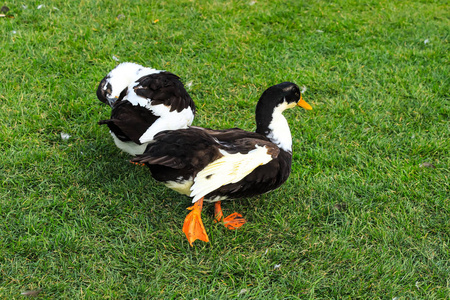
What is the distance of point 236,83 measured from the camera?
4.71 metres

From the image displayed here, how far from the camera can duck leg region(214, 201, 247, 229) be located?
124 inches

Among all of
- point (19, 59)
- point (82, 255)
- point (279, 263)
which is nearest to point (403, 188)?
point (279, 263)

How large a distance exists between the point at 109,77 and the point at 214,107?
110 centimetres

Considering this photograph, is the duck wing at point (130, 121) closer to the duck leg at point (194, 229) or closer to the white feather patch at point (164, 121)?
the white feather patch at point (164, 121)

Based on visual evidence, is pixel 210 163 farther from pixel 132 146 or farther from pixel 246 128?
pixel 246 128

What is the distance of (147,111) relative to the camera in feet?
10.3

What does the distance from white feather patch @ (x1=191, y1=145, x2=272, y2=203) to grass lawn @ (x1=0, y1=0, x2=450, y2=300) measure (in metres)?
0.52

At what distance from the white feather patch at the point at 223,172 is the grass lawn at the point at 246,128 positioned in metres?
0.52

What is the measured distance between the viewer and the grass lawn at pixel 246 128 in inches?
112

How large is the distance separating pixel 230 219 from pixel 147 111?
958mm

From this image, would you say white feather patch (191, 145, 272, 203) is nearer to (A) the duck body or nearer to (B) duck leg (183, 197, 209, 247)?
(A) the duck body

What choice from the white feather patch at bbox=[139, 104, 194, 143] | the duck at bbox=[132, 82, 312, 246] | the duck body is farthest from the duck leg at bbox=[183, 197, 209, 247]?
the white feather patch at bbox=[139, 104, 194, 143]

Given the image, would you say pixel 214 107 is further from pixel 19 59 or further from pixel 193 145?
pixel 19 59

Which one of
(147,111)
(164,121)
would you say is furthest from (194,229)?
(147,111)
